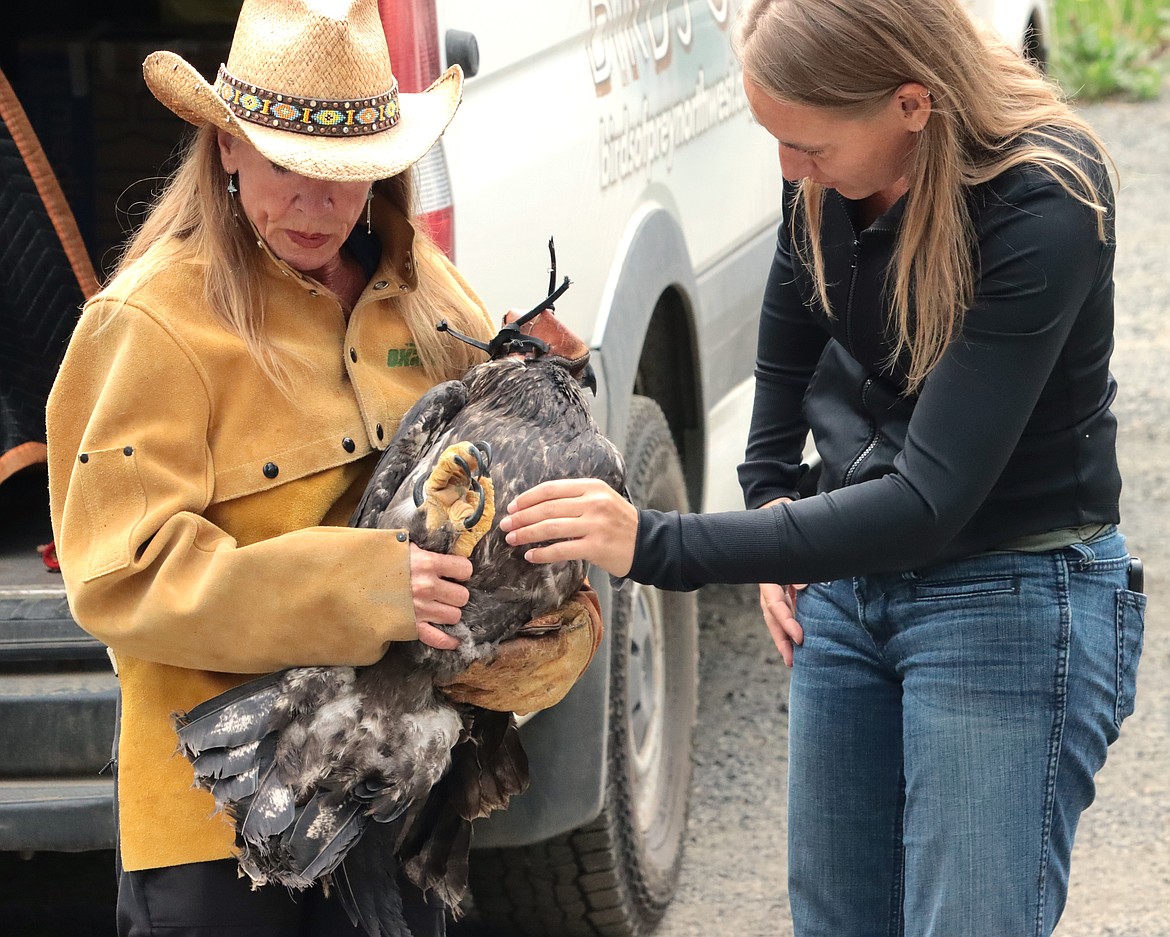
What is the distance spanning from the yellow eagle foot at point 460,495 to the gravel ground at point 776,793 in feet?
6.50

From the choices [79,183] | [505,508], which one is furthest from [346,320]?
[79,183]

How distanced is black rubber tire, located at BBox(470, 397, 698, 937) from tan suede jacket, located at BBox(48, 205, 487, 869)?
120 centimetres

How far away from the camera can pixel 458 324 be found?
2340 millimetres

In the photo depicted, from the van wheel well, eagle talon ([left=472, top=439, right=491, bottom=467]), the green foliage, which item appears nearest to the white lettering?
the van wheel well

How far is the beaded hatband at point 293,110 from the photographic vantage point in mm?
2059

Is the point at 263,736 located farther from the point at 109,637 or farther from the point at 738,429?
the point at 738,429

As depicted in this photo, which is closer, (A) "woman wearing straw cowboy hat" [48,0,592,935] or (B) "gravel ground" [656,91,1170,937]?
(A) "woman wearing straw cowboy hat" [48,0,592,935]

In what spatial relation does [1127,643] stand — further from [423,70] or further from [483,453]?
[423,70]

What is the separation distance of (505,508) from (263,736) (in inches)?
17.5

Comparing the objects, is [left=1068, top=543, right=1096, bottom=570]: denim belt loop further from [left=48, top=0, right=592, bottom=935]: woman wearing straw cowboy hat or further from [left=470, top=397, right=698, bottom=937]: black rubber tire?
[left=470, top=397, right=698, bottom=937]: black rubber tire

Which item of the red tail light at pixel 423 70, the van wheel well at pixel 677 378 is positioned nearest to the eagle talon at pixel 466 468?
the red tail light at pixel 423 70

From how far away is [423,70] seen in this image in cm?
244

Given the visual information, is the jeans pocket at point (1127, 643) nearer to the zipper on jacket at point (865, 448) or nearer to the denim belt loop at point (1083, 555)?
the denim belt loop at point (1083, 555)

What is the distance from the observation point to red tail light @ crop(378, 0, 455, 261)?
7.82 ft
